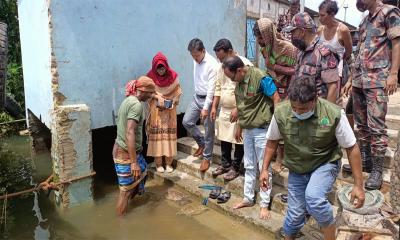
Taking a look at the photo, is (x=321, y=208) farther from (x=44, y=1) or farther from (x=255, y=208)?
(x=44, y=1)

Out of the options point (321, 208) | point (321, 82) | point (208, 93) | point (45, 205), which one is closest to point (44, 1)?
point (208, 93)

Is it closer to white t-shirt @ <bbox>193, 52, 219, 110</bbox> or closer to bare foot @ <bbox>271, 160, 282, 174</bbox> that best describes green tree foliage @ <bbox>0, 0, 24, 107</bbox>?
white t-shirt @ <bbox>193, 52, 219, 110</bbox>

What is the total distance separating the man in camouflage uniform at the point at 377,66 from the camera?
11.3 feet

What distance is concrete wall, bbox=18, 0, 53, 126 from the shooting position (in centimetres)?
480

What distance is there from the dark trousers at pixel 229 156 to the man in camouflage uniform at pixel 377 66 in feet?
5.43

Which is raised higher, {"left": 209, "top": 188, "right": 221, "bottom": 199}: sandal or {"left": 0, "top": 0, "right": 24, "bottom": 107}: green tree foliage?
{"left": 0, "top": 0, "right": 24, "bottom": 107}: green tree foliage

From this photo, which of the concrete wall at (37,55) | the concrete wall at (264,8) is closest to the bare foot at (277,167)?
the concrete wall at (37,55)

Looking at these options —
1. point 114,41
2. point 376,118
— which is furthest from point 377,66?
point 114,41

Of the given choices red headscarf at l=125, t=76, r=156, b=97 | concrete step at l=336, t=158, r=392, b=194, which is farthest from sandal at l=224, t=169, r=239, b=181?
red headscarf at l=125, t=76, r=156, b=97

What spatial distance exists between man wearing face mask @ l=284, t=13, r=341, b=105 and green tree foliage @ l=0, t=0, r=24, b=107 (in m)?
8.28

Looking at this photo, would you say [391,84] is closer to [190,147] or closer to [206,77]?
[206,77]

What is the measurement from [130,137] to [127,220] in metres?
1.09

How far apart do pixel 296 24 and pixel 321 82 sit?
652 millimetres

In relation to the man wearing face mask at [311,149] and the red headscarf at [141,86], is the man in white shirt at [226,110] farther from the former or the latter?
the man wearing face mask at [311,149]
